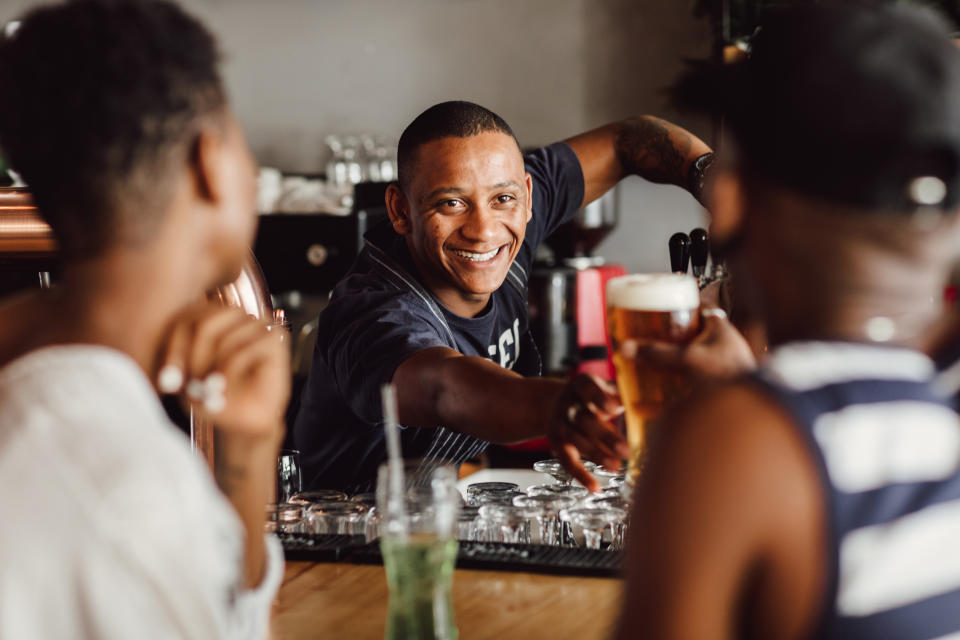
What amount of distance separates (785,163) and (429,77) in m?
4.01

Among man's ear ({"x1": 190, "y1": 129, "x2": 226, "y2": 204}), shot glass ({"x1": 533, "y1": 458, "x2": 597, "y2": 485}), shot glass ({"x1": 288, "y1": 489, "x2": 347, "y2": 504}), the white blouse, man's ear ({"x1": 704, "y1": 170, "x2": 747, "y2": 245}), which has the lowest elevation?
shot glass ({"x1": 533, "y1": 458, "x2": 597, "y2": 485})

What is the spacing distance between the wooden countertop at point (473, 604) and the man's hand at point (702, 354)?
0.25 m

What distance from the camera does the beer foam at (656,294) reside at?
1.16m

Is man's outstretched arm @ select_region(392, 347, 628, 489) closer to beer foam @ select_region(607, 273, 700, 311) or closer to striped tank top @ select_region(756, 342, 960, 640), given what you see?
beer foam @ select_region(607, 273, 700, 311)

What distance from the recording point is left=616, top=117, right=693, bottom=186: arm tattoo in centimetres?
263

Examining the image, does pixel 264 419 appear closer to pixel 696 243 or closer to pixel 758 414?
pixel 758 414

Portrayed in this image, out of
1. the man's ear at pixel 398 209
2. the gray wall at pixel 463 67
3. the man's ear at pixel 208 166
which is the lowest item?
the man's ear at pixel 398 209

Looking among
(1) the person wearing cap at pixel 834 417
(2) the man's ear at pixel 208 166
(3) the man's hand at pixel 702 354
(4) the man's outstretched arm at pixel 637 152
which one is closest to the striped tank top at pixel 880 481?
(1) the person wearing cap at pixel 834 417

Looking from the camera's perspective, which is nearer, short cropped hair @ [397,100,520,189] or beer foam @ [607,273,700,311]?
beer foam @ [607,273,700,311]

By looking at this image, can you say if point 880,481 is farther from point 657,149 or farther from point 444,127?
point 657,149

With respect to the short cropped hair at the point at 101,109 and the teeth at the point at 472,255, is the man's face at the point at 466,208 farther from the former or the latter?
the short cropped hair at the point at 101,109

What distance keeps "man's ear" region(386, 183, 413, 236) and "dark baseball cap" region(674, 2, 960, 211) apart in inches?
60.8

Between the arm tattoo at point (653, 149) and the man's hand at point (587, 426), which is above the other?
the arm tattoo at point (653, 149)

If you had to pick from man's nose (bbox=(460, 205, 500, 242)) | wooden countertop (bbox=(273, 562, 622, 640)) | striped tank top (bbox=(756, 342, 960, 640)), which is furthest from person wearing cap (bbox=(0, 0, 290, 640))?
man's nose (bbox=(460, 205, 500, 242))
